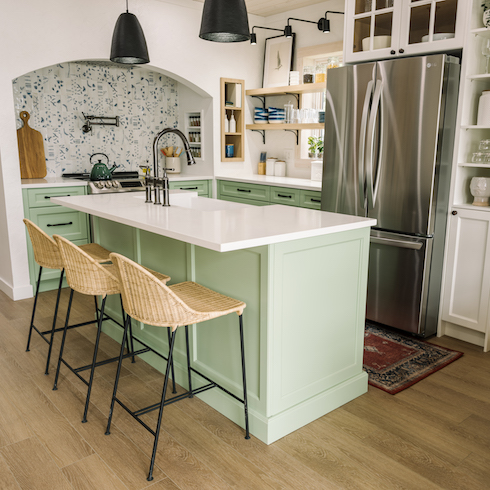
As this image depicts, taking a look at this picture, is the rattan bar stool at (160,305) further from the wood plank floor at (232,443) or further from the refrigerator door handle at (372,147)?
the refrigerator door handle at (372,147)

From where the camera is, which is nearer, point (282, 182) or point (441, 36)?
point (441, 36)

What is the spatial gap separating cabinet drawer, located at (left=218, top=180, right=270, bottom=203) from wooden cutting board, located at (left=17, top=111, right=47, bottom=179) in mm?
1792

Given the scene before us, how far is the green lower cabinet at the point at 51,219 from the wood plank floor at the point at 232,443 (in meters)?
1.60

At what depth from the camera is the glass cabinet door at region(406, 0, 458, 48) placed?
120 inches

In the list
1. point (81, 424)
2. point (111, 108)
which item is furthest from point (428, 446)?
point (111, 108)

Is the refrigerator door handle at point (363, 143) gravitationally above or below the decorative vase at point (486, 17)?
below

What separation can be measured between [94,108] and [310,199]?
8.35 ft

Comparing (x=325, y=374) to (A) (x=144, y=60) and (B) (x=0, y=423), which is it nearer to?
(B) (x=0, y=423)

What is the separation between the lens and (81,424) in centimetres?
229

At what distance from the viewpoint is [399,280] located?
3.36m

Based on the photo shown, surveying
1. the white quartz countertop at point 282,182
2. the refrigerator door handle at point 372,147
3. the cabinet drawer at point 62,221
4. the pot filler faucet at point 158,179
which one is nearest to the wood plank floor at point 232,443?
the pot filler faucet at point 158,179

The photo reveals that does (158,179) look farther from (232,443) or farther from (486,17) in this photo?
(486,17)

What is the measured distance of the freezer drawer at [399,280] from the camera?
3242 mm

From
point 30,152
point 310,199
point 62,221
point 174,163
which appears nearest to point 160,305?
point 310,199
